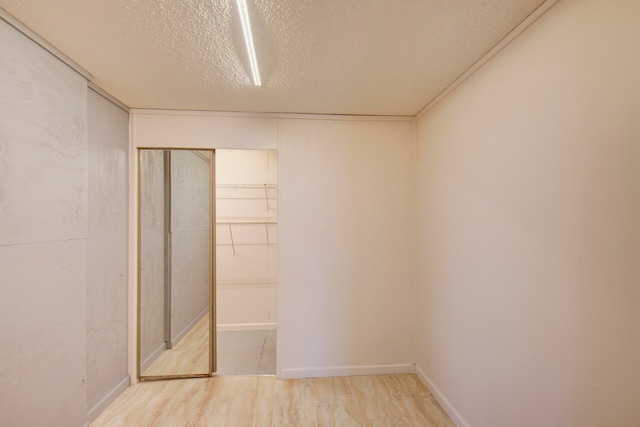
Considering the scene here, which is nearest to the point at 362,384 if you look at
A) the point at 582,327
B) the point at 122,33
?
the point at 582,327

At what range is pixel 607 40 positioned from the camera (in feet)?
3.50

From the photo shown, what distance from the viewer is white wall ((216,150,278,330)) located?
147 inches

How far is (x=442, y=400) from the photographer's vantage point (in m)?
2.24

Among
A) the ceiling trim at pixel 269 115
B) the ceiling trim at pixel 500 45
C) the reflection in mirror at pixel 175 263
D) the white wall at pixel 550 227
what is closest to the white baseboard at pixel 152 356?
the reflection in mirror at pixel 175 263

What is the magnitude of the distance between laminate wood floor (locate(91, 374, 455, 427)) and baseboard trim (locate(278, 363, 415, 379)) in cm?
5

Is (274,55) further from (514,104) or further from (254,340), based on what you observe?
(254,340)

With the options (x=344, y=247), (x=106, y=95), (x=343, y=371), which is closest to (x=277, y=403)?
(x=343, y=371)

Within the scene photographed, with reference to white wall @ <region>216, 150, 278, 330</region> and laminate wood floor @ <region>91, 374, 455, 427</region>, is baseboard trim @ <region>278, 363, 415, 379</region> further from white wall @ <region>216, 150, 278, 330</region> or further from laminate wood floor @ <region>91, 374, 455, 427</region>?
A: white wall @ <region>216, 150, 278, 330</region>

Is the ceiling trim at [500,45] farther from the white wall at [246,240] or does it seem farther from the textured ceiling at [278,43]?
the white wall at [246,240]

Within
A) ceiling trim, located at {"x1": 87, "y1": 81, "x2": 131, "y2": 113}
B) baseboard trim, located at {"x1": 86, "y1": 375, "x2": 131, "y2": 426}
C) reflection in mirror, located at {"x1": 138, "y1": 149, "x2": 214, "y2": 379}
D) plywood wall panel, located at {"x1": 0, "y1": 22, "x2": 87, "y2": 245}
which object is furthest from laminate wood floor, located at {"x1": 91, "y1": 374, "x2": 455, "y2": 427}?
ceiling trim, located at {"x1": 87, "y1": 81, "x2": 131, "y2": 113}

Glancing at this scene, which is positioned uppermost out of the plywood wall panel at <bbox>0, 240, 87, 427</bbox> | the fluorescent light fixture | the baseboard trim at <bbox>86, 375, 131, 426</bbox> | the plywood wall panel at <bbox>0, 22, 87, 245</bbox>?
the fluorescent light fixture

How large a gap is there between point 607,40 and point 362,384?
270cm

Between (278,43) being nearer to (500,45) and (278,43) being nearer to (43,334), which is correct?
(500,45)

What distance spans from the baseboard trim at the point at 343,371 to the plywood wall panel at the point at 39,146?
2.01 metres
